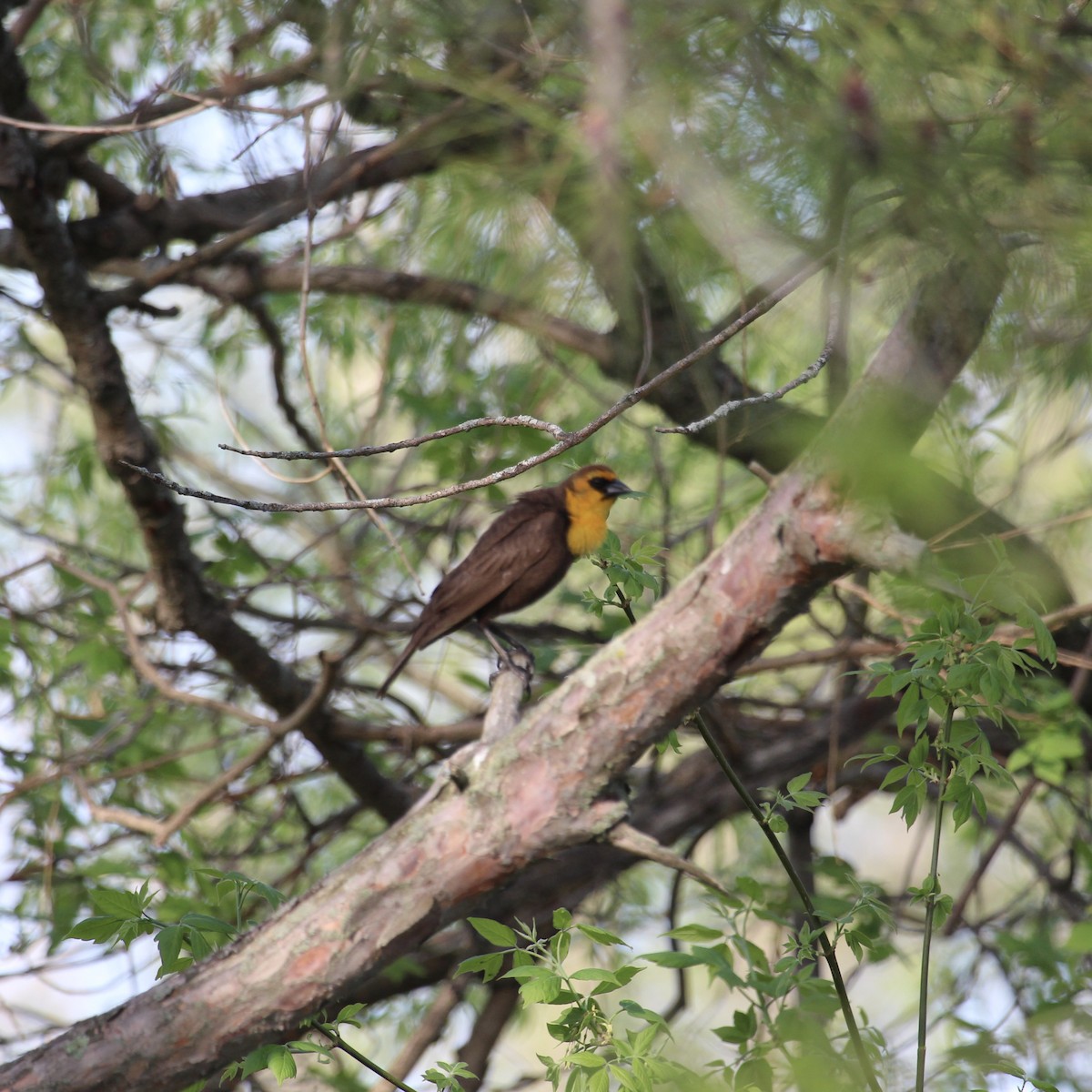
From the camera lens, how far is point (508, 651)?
435 centimetres

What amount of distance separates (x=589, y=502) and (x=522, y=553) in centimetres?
37

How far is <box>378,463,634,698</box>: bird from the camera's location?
13.7 feet

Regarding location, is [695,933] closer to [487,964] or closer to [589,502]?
[487,964]

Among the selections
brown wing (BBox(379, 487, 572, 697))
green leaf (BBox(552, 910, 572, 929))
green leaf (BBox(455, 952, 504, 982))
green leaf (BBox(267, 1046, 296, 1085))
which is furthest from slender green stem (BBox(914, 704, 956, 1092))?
brown wing (BBox(379, 487, 572, 697))

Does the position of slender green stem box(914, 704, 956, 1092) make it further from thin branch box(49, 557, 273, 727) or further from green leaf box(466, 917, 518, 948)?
thin branch box(49, 557, 273, 727)

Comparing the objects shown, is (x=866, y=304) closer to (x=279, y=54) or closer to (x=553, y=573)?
(x=553, y=573)

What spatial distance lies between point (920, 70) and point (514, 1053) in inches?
210

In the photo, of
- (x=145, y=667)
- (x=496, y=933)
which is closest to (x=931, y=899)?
(x=496, y=933)

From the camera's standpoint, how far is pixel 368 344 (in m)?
5.51

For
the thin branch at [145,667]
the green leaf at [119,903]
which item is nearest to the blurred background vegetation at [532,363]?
the thin branch at [145,667]

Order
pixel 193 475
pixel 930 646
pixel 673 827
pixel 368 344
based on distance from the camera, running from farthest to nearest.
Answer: pixel 193 475
pixel 368 344
pixel 673 827
pixel 930 646

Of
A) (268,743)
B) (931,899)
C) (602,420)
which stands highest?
(268,743)

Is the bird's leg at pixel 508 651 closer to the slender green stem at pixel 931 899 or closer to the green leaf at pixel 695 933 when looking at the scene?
the green leaf at pixel 695 933

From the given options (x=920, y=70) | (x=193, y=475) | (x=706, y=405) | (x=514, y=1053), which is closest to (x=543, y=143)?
(x=706, y=405)
